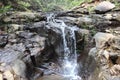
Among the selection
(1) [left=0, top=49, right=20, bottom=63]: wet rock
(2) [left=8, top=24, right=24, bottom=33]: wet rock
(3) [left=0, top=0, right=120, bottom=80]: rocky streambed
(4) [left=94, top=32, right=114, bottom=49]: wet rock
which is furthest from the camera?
(2) [left=8, top=24, right=24, bottom=33]: wet rock

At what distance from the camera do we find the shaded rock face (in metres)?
6.64

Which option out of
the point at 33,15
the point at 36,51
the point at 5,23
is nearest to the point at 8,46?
the point at 36,51

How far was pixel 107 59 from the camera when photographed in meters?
7.41

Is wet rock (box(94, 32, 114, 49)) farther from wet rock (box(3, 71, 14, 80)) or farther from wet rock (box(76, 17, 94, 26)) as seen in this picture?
wet rock (box(3, 71, 14, 80))

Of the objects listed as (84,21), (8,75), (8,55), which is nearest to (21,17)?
(84,21)

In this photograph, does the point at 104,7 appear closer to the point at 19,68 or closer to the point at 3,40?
the point at 3,40

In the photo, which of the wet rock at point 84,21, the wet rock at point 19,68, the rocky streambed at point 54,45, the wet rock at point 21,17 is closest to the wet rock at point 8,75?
the rocky streambed at point 54,45

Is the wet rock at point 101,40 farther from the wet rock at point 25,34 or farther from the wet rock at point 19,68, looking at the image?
the wet rock at point 25,34

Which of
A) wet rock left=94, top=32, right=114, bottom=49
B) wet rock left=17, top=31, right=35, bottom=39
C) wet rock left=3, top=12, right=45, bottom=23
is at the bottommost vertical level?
wet rock left=94, top=32, right=114, bottom=49

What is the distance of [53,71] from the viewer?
9422 mm

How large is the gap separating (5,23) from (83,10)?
491 centimetres

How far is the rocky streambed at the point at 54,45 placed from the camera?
750cm

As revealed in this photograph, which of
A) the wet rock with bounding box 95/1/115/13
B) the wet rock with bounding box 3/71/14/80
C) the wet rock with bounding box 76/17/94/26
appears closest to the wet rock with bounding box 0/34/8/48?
the wet rock with bounding box 3/71/14/80

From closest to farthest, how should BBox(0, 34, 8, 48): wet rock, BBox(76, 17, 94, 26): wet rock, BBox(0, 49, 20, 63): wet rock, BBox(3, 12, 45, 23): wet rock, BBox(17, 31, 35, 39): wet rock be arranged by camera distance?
BBox(0, 49, 20, 63): wet rock → BBox(0, 34, 8, 48): wet rock → BBox(17, 31, 35, 39): wet rock → BBox(76, 17, 94, 26): wet rock → BBox(3, 12, 45, 23): wet rock
